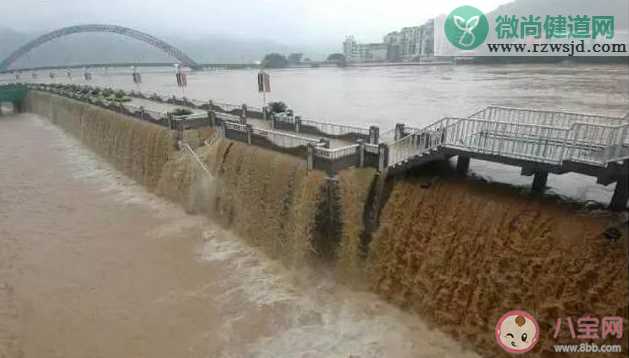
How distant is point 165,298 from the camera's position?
1257 cm

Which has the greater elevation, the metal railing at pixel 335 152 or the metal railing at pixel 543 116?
the metal railing at pixel 543 116

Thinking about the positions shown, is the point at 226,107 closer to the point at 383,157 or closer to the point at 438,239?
the point at 383,157

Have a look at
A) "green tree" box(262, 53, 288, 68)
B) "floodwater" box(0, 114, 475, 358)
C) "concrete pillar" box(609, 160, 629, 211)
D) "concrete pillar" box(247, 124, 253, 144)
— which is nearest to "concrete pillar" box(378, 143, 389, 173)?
"floodwater" box(0, 114, 475, 358)

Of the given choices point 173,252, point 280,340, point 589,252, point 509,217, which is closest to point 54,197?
point 173,252

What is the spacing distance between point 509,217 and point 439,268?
7.91 feet

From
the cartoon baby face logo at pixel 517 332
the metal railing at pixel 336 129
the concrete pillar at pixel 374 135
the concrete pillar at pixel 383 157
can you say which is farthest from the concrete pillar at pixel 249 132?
the cartoon baby face logo at pixel 517 332

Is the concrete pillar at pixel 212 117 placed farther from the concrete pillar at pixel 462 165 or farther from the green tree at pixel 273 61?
the green tree at pixel 273 61

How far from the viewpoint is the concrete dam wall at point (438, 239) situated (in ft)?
27.4

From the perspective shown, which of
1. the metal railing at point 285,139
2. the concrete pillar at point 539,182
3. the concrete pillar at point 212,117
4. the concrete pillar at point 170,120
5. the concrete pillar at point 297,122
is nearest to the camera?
the concrete pillar at point 539,182

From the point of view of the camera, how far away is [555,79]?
41406 mm

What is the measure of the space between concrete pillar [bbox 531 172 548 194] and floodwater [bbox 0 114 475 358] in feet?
16.7

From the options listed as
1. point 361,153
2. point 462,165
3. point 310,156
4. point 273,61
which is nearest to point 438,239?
point 462,165

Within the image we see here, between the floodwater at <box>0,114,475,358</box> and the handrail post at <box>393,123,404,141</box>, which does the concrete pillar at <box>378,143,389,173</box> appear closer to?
the handrail post at <box>393,123,404,141</box>

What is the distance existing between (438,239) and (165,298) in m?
9.50
